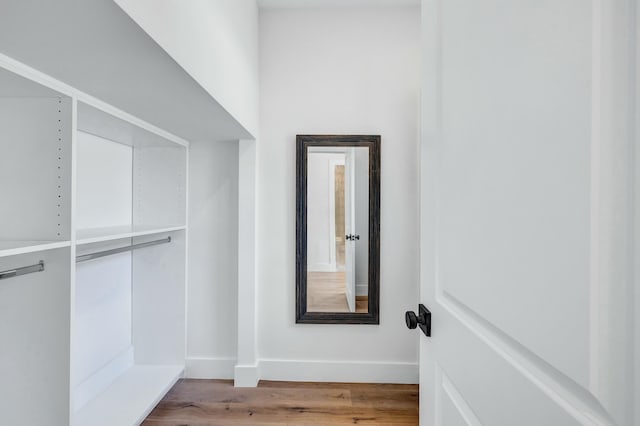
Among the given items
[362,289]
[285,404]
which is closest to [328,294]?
[362,289]

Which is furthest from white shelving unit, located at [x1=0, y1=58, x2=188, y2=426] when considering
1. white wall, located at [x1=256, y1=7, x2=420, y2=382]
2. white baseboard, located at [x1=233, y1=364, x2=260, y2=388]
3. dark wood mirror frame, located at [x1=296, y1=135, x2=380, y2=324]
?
dark wood mirror frame, located at [x1=296, y1=135, x2=380, y2=324]

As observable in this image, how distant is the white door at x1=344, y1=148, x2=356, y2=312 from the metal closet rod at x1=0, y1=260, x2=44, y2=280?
1.75m

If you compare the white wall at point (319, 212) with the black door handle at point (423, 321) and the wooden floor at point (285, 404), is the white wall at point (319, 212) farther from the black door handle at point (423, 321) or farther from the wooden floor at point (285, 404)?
the black door handle at point (423, 321)

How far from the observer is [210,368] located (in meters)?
2.51

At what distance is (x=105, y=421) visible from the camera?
175 cm

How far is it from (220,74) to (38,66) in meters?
0.65

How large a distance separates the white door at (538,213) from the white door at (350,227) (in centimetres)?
168

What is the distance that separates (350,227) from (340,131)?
70cm

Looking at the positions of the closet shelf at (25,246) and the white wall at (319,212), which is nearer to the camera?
the closet shelf at (25,246)

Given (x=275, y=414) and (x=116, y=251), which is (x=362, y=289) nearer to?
(x=275, y=414)

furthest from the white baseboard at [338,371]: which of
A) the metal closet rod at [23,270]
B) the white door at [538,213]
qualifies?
the white door at [538,213]

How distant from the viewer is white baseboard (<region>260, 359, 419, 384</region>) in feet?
8.13

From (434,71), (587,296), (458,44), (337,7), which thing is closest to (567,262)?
(587,296)

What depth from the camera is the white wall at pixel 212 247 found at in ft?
8.33
